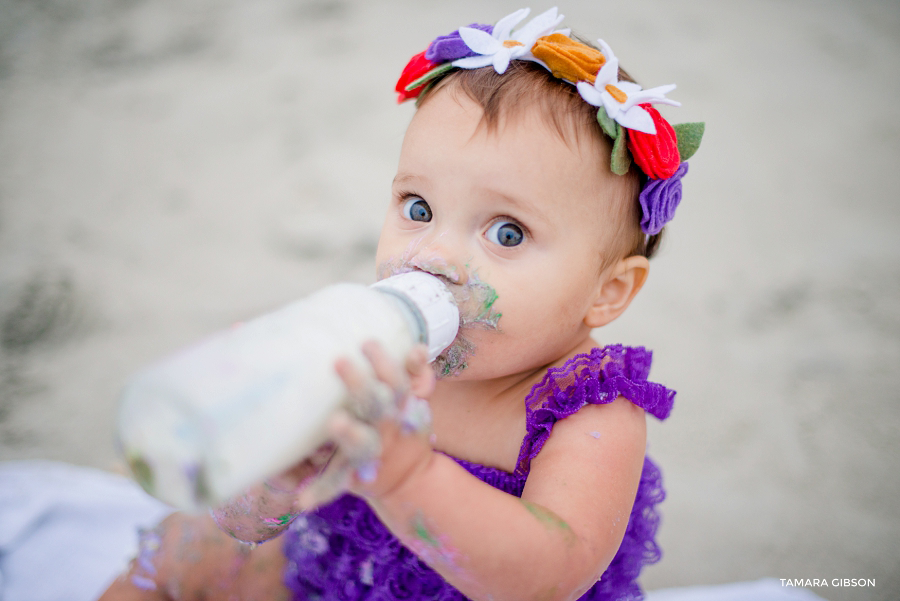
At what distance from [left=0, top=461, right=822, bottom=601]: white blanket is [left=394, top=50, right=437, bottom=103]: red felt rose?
1424 mm

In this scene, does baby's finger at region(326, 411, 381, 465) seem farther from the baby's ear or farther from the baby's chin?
the baby's ear

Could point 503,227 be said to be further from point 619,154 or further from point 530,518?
point 530,518

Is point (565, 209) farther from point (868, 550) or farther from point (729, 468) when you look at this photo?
point (868, 550)

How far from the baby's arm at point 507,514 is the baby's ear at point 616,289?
0.29 metres

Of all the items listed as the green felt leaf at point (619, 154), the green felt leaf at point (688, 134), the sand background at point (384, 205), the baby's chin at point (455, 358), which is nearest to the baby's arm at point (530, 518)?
the baby's chin at point (455, 358)

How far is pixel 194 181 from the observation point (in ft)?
10.0

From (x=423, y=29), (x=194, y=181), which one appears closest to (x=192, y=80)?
(x=194, y=181)

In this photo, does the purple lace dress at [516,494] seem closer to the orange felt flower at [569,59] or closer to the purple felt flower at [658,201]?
the purple felt flower at [658,201]

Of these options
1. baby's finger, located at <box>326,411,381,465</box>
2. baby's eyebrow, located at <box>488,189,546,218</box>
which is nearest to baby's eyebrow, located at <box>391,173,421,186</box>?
baby's eyebrow, located at <box>488,189,546,218</box>

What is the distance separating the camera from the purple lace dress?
47.1 inches

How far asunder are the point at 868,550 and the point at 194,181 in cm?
302

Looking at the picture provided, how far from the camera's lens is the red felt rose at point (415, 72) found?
1.41m

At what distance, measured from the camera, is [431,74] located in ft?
4.51

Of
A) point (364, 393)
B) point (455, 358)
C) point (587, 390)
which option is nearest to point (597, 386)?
point (587, 390)
